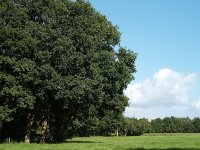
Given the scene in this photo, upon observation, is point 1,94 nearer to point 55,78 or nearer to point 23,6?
point 55,78

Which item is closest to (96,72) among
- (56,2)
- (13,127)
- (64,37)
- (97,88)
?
(97,88)

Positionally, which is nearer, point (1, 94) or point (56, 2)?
point (1, 94)

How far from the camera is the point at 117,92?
2280 inches

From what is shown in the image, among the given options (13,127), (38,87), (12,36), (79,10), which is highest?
(79,10)

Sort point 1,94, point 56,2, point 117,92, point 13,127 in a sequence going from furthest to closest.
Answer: point 13,127 → point 117,92 → point 56,2 → point 1,94

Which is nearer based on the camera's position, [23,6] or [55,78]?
[55,78]

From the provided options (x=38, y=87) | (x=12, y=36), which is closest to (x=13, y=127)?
(x=38, y=87)

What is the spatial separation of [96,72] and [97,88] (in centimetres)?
246

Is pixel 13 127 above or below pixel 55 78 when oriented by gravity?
below

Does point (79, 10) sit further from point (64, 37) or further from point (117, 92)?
point (117, 92)

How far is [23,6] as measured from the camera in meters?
50.3

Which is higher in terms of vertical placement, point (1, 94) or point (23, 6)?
point (23, 6)

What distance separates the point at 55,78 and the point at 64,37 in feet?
15.6

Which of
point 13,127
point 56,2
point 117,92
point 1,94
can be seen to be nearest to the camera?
point 1,94
